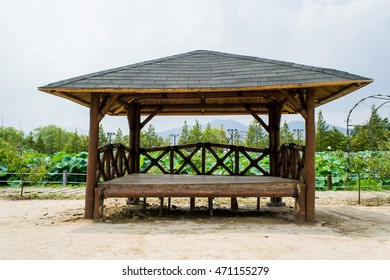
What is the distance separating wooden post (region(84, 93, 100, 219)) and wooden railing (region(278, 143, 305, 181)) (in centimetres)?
403

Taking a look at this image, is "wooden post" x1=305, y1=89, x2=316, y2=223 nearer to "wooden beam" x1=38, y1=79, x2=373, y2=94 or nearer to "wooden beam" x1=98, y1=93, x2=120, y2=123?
"wooden beam" x1=38, y1=79, x2=373, y2=94

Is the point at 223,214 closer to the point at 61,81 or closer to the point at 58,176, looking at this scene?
the point at 61,81

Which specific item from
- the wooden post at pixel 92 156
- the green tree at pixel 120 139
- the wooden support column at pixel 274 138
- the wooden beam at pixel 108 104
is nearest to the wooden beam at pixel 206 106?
the wooden support column at pixel 274 138

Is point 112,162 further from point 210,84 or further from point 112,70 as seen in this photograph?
point 210,84

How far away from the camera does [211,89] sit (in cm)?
667

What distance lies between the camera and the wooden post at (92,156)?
7117mm

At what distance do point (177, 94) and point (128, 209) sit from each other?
120 inches

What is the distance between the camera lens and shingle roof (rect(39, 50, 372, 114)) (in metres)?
6.62

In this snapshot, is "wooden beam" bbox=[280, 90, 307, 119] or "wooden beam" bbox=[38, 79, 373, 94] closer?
"wooden beam" bbox=[38, 79, 373, 94]

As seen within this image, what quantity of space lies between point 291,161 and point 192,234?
3.29 metres

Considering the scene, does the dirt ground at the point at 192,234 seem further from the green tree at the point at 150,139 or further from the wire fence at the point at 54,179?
the green tree at the point at 150,139

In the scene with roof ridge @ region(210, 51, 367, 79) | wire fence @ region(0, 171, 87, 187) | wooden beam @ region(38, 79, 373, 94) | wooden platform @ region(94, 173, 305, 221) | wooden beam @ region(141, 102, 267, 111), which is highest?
roof ridge @ region(210, 51, 367, 79)

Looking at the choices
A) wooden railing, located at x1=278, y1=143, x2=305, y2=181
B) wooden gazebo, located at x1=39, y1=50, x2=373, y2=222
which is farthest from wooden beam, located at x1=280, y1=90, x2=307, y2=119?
wooden railing, located at x1=278, y1=143, x2=305, y2=181

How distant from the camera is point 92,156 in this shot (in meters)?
7.23
